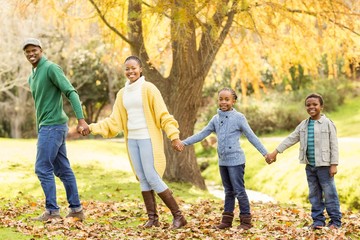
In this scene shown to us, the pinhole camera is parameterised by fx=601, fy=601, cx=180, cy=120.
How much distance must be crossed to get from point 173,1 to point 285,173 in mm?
6079

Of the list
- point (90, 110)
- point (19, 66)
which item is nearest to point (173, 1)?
point (19, 66)

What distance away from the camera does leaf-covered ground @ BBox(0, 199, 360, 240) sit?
5520 mm

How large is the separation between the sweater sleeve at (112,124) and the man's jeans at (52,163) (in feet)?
1.18

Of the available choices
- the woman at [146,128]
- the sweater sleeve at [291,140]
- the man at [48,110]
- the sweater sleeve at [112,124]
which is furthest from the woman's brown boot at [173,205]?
the sweater sleeve at [291,140]

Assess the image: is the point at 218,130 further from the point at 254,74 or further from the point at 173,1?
the point at 254,74

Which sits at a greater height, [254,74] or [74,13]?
[74,13]

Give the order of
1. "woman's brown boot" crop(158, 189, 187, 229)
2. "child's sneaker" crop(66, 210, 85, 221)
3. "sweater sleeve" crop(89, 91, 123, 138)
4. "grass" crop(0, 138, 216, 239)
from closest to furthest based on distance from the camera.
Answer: "woman's brown boot" crop(158, 189, 187, 229)
"sweater sleeve" crop(89, 91, 123, 138)
"child's sneaker" crop(66, 210, 85, 221)
"grass" crop(0, 138, 216, 239)

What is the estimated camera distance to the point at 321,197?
610cm

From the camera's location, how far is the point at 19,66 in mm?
23703

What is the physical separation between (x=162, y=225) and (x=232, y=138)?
1148 mm

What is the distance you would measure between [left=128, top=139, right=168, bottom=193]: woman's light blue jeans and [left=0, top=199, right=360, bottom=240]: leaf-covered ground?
46cm

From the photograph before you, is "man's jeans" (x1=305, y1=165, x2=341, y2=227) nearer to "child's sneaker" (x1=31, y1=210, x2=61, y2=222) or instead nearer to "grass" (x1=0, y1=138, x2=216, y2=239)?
"grass" (x1=0, y1=138, x2=216, y2=239)

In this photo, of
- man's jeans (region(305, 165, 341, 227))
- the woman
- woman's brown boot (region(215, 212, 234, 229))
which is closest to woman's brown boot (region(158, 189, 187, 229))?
the woman

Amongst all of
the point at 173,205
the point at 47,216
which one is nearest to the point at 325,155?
the point at 173,205
